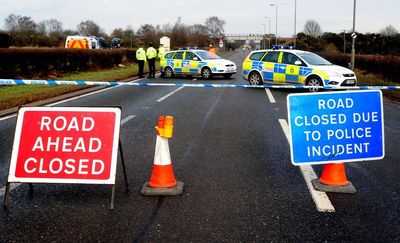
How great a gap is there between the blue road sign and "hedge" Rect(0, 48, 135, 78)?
54.3ft

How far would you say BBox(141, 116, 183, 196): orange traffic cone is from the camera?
16.7ft

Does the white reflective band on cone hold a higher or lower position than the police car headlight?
lower

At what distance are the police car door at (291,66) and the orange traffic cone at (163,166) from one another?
1204 centimetres

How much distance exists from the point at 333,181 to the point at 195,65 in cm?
1858

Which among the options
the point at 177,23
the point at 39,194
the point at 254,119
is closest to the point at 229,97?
the point at 254,119

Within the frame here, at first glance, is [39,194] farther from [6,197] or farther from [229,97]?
[229,97]

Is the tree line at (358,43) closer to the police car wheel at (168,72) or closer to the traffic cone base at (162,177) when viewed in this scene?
the police car wheel at (168,72)

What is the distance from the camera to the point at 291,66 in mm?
16734

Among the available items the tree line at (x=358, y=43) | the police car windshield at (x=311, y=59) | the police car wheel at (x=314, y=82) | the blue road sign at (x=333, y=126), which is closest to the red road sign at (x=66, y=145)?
the blue road sign at (x=333, y=126)

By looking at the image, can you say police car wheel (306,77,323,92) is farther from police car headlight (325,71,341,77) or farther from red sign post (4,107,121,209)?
red sign post (4,107,121,209)

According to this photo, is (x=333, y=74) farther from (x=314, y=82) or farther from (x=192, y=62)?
(x=192, y=62)

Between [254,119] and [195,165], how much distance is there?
175 inches

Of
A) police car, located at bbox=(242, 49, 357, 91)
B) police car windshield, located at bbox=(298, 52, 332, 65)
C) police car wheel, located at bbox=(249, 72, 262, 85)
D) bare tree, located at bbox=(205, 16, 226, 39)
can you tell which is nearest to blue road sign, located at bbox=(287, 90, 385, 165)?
police car, located at bbox=(242, 49, 357, 91)

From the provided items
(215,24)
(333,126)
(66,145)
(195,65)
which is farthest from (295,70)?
(215,24)
